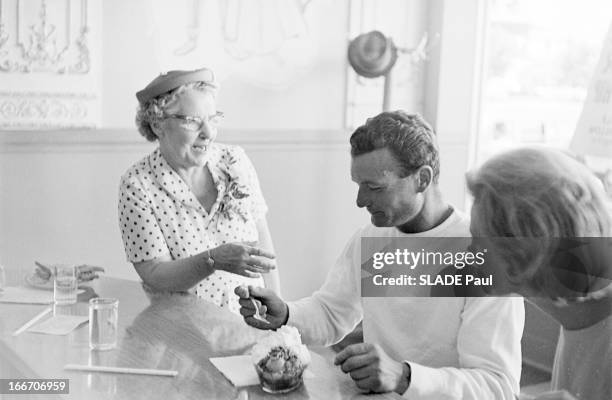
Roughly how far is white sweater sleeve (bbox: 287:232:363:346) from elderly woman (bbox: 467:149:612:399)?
2.43 ft

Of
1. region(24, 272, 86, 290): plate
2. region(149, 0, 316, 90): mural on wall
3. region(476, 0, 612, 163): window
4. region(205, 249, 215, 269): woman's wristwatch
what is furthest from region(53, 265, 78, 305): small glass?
region(476, 0, 612, 163): window

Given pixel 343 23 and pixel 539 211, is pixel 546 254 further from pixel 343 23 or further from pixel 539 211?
pixel 343 23

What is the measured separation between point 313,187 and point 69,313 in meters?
2.22

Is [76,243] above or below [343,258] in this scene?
below

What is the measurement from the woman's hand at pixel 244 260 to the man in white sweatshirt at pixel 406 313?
18 cm

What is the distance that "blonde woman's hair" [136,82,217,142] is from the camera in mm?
2521

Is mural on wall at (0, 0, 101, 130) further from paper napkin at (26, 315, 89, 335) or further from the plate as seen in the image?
paper napkin at (26, 315, 89, 335)

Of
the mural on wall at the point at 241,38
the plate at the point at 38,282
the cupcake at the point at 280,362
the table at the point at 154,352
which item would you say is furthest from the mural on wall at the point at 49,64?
the cupcake at the point at 280,362

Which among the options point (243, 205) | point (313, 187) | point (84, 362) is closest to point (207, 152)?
point (243, 205)

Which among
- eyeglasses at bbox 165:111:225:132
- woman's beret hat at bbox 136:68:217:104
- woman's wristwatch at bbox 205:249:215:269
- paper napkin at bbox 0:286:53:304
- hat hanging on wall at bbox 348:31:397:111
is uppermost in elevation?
Result: hat hanging on wall at bbox 348:31:397:111

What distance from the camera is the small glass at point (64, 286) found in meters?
2.14

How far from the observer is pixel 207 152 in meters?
2.51

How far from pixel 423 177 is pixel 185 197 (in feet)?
2.92

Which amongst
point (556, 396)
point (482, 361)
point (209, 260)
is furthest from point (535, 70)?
point (556, 396)
